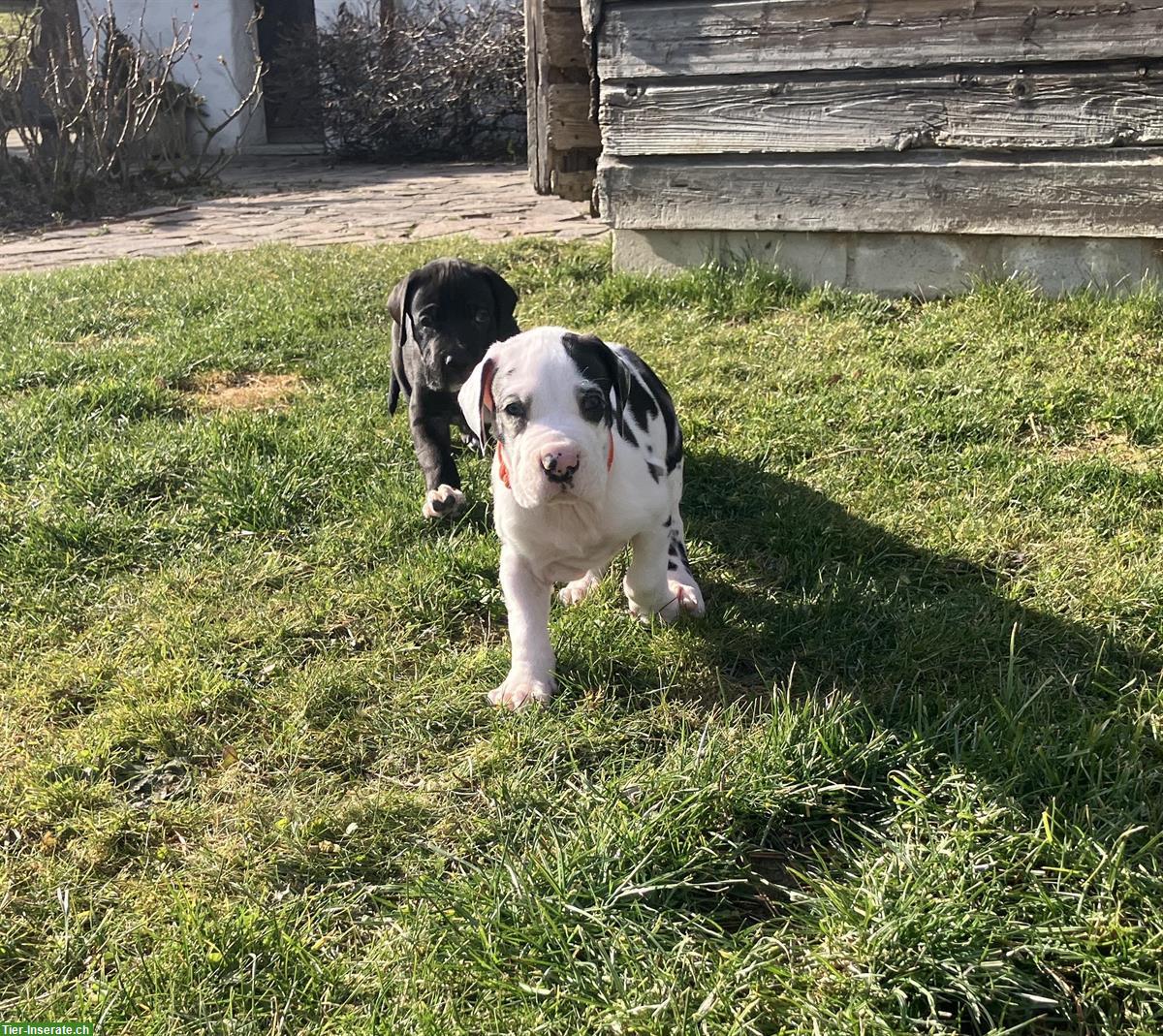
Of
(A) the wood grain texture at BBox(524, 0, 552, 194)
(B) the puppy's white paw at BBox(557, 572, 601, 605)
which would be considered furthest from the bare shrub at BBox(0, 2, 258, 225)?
(B) the puppy's white paw at BBox(557, 572, 601, 605)

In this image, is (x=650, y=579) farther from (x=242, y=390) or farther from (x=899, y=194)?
(x=899, y=194)

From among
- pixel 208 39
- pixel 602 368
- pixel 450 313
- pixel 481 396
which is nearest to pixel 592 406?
pixel 602 368

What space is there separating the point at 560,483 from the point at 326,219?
9.35 m

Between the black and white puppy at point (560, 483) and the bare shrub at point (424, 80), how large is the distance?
44.1 feet

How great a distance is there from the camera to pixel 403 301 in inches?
171

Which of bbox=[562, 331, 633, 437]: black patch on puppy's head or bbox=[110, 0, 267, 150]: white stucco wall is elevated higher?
bbox=[110, 0, 267, 150]: white stucco wall

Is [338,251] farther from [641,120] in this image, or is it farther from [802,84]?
[802,84]

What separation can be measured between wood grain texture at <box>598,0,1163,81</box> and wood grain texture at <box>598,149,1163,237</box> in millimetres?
540

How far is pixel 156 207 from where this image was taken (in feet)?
41.0

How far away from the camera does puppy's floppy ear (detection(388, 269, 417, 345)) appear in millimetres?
4320

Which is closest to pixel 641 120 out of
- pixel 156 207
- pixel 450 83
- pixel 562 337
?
pixel 562 337

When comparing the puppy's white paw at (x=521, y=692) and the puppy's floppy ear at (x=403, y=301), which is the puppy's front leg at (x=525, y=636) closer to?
the puppy's white paw at (x=521, y=692)

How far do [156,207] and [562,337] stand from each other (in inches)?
449

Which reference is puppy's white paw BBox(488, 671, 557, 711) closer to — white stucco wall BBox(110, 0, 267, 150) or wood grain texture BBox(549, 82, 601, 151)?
wood grain texture BBox(549, 82, 601, 151)
